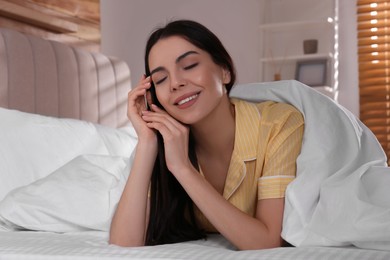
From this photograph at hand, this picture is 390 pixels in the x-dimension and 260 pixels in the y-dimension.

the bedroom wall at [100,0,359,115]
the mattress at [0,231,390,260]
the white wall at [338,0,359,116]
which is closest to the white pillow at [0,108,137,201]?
the mattress at [0,231,390,260]

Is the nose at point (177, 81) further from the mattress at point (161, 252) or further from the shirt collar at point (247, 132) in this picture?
the mattress at point (161, 252)

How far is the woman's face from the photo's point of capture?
1658 millimetres

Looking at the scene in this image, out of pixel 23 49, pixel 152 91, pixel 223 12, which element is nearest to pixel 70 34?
pixel 23 49

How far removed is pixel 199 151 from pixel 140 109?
0.67ft

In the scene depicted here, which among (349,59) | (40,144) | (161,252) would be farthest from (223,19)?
(161,252)

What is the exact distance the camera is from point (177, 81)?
5.43 ft

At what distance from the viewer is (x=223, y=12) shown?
4941 millimetres

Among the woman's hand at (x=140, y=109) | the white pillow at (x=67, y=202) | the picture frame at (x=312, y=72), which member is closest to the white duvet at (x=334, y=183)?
the woman's hand at (x=140, y=109)

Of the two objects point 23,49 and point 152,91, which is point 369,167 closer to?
point 152,91

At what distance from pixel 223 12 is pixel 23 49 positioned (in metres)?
2.27

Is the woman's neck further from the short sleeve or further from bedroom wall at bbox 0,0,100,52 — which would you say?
bedroom wall at bbox 0,0,100,52

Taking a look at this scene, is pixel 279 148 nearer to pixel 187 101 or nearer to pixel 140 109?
pixel 187 101

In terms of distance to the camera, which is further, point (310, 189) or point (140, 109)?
point (140, 109)

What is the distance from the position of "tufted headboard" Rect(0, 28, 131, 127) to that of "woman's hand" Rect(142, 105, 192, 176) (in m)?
1.30
